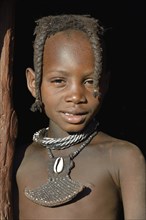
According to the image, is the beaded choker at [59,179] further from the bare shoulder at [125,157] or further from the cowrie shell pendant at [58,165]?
the bare shoulder at [125,157]

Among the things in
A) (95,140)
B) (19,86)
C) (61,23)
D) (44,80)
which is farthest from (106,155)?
(19,86)

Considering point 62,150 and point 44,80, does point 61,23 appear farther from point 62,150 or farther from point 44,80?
point 62,150

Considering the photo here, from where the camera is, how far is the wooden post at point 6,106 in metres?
2.36

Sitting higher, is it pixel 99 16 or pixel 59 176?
pixel 99 16

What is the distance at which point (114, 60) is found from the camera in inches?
131

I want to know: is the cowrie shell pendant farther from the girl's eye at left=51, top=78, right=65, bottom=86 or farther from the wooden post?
the girl's eye at left=51, top=78, right=65, bottom=86

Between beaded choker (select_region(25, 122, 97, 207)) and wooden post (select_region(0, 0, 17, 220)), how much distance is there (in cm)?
9

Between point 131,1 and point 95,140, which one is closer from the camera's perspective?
point 95,140

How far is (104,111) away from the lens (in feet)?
11.2

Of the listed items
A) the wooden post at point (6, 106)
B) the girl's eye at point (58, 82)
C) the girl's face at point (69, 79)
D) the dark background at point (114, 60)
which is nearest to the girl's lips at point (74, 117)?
the girl's face at point (69, 79)

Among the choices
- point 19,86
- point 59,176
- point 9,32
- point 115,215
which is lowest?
point 115,215

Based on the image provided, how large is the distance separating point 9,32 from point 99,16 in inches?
37.7

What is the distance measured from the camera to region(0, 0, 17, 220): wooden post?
2.36 metres

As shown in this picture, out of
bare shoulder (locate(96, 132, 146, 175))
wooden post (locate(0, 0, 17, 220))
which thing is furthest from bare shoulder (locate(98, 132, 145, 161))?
wooden post (locate(0, 0, 17, 220))
